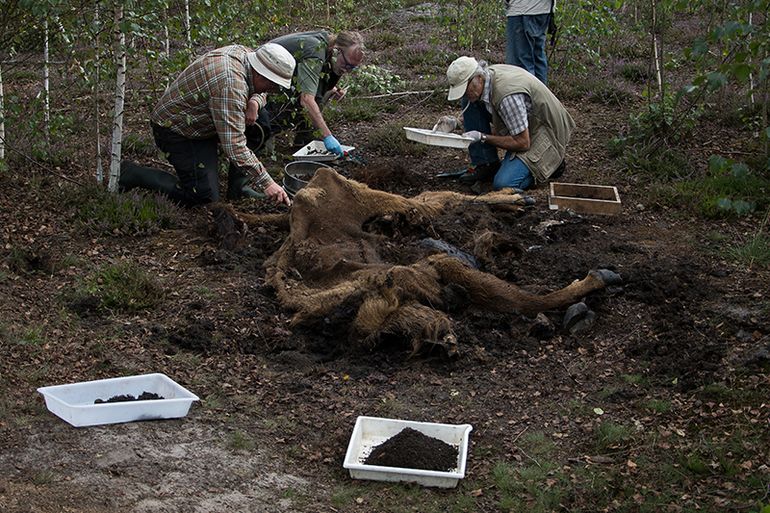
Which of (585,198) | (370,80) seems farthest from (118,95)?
(585,198)

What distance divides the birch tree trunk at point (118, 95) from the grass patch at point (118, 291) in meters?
1.24

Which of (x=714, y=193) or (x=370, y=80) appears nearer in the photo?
(x=714, y=193)

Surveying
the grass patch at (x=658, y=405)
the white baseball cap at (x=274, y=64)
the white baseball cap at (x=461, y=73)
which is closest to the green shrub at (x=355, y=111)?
the white baseball cap at (x=461, y=73)

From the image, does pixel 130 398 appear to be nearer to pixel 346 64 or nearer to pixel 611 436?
pixel 611 436

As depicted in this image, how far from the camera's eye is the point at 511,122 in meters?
6.92

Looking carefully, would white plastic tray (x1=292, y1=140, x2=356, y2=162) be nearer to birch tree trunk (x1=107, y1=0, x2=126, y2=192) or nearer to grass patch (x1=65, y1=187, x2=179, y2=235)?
grass patch (x1=65, y1=187, x2=179, y2=235)

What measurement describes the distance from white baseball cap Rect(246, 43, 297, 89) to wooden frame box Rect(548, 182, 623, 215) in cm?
213

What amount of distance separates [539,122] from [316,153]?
1.81m

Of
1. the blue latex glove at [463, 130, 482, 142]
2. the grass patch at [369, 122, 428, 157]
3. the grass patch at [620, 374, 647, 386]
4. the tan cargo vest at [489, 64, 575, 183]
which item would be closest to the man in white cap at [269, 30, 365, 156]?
the grass patch at [369, 122, 428, 157]

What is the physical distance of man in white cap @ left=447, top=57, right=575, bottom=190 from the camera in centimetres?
689

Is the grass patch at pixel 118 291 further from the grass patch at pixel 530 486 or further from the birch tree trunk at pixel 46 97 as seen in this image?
the grass patch at pixel 530 486

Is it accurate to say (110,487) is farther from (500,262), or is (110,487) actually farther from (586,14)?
(586,14)

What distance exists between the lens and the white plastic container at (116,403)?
3824 millimetres

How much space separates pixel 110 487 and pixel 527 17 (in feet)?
20.1
